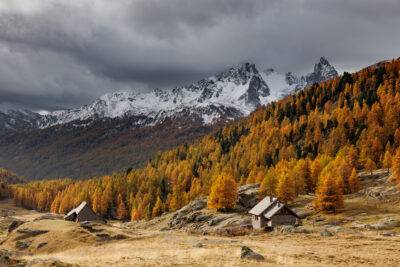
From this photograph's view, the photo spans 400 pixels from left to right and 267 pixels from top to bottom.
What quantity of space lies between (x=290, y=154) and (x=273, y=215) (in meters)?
74.6

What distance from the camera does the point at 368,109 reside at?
130 metres

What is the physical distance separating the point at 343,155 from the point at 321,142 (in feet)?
99.6

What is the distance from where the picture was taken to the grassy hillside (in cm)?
9146

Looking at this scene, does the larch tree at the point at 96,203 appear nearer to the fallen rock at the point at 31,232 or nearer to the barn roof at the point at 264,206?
the fallen rock at the point at 31,232

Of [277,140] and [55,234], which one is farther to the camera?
[277,140]

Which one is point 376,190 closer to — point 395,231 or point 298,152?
point 395,231

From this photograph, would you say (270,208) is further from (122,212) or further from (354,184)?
(122,212)

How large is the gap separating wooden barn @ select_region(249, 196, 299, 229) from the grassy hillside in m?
16.3

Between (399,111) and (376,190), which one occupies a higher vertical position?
(399,111)

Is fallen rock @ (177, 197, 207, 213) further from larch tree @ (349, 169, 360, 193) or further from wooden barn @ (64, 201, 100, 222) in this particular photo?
larch tree @ (349, 169, 360, 193)

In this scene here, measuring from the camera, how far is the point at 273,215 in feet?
201

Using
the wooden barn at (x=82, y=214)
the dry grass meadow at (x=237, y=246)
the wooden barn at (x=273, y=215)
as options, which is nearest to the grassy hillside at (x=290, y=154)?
the wooden barn at (x=273, y=215)

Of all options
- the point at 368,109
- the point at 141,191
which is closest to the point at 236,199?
the point at 141,191

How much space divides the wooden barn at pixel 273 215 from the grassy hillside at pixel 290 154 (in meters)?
16.3
